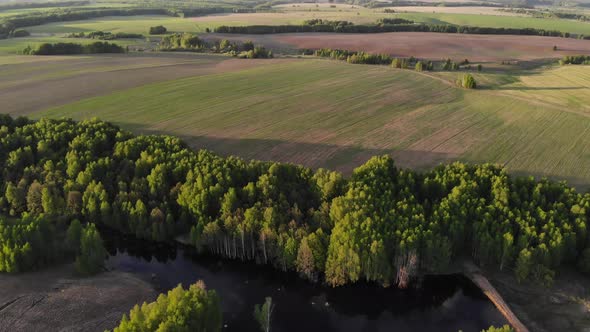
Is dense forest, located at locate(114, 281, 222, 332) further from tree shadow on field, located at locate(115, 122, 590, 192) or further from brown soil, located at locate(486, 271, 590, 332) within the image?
tree shadow on field, located at locate(115, 122, 590, 192)

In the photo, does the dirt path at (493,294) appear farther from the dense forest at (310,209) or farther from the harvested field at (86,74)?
the harvested field at (86,74)

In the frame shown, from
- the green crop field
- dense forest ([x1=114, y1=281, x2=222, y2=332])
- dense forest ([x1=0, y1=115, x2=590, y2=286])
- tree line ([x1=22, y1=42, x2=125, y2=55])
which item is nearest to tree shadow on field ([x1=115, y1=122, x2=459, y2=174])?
the green crop field

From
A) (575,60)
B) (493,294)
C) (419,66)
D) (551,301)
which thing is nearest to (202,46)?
(419,66)

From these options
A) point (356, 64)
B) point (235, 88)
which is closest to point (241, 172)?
point (235, 88)

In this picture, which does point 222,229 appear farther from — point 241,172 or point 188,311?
point 188,311

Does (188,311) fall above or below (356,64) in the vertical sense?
below

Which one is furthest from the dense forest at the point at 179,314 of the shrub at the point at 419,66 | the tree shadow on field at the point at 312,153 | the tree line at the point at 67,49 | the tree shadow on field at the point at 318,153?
the tree line at the point at 67,49

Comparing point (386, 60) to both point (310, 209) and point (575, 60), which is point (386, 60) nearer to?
point (575, 60)
